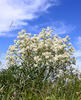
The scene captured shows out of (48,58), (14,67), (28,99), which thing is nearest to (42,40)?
(48,58)

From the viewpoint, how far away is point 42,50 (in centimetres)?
1112

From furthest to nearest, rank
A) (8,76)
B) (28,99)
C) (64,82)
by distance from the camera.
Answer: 1. (8,76)
2. (64,82)
3. (28,99)

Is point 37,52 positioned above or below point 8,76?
Answer: above

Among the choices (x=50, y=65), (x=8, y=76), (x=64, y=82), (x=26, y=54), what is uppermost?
(x=26, y=54)

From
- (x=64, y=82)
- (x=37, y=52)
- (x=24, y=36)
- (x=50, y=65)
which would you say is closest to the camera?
(x=64, y=82)

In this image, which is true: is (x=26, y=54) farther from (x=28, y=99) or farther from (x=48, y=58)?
(x=28, y=99)

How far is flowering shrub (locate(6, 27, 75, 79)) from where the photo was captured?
1039 cm

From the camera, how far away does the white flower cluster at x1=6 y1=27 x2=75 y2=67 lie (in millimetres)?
10438

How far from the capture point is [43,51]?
11156 mm

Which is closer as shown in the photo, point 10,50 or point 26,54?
point 26,54

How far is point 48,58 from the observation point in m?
10.6

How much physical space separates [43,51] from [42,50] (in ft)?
0.30

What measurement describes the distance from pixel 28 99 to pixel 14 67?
2156 millimetres

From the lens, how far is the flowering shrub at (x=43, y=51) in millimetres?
10391
